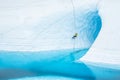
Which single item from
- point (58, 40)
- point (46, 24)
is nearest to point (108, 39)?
point (58, 40)

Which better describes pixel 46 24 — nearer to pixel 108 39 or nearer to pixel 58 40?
pixel 58 40

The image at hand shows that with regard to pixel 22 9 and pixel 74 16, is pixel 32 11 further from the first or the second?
pixel 74 16

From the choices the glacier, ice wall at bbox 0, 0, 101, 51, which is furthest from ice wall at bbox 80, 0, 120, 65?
ice wall at bbox 0, 0, 101, 51

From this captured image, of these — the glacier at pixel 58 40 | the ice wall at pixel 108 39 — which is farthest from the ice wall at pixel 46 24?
the ice wall at pixel 108 39

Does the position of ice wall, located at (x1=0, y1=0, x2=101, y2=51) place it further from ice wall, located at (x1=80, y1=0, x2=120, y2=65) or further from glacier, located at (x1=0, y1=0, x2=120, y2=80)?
ice wall, located at (x1=80, y1=0, x2=120, y2=65)

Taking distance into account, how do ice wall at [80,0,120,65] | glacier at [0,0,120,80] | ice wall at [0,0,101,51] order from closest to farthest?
glacier at [0,0,120,80] → ice wall at [80,0,120,65] → ice wall at [0,0,101,51]

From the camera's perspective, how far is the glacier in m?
4.29

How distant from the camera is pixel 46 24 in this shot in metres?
5.56

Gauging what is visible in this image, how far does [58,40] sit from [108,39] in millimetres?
1003

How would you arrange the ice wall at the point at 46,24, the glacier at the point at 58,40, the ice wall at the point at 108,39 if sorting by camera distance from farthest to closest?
1. the ice wall at the point at 46,24
2. the ice wall at the point at 108,39
3. the glacier at the point at 58,40

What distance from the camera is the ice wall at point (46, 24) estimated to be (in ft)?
17.5

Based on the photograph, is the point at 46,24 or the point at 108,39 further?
the point at 46,24

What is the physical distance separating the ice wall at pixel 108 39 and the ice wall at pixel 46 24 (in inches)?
8.7

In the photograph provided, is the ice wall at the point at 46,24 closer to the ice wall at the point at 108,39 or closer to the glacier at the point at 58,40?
the glacier at the point at 58,40
